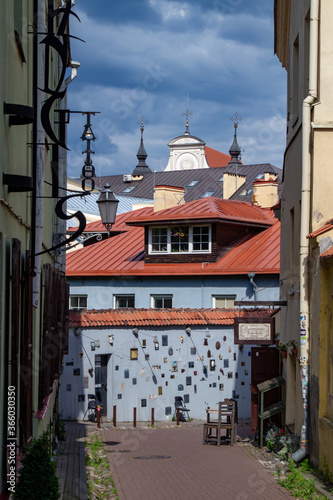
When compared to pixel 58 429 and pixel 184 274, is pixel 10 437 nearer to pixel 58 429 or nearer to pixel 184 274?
pixel 58 429

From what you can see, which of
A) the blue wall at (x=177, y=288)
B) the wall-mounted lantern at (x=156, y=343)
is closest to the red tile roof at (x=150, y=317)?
the wall-mounted lantern at (x=156, y=343)

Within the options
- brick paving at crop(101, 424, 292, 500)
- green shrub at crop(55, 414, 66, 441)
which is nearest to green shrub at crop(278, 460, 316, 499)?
brick paving at crop(101, 424, 292, 500)

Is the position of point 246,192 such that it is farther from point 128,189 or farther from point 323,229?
point 323,229

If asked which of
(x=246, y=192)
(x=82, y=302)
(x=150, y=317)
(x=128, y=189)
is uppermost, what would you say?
(x=128, y=189)

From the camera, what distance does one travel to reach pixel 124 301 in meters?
29.4

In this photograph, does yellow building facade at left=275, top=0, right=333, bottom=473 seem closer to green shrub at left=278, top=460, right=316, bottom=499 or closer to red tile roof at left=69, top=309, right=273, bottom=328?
green shrub at left=278, top=460, right=316, bottom=499

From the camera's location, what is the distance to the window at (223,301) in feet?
89.4

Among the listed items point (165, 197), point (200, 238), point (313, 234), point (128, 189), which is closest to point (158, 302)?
point (200, 238)

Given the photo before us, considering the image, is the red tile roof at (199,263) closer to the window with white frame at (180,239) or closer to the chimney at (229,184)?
the window with white frame at (180,239)

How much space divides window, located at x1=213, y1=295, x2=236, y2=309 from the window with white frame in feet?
6.35

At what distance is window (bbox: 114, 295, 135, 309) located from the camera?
96.0 ft

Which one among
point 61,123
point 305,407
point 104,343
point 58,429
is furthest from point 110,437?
point 61,123

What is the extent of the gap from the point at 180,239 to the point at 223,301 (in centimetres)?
321

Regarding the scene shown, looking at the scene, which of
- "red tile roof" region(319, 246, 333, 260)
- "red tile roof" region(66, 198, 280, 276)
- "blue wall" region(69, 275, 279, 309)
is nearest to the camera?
"red tile roof" region(319, 246, 333, 260)
